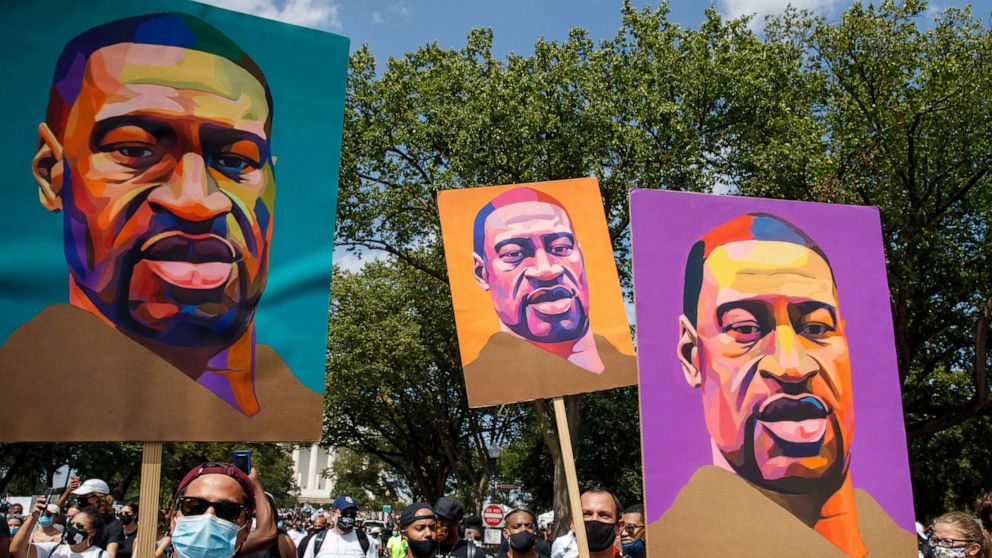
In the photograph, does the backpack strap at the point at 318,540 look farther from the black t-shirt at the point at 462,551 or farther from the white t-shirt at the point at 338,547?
the black t-shirt at the point at 462,551

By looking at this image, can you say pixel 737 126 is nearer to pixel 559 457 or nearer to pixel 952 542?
pixel 559 457

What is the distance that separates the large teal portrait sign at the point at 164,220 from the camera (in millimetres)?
3682

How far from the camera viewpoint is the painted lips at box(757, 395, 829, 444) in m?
5.00

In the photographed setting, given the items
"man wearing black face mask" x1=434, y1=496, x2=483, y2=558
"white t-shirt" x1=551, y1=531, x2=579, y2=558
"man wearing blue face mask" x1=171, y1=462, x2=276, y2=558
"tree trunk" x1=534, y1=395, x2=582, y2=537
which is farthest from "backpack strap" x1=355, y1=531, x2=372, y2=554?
"tree trunk" x1=534, y1=395, x2=582, y2=537

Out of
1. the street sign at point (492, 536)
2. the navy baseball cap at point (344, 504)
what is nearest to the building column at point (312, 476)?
the street sign at point (492, 536)

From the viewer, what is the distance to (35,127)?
378 centimetres

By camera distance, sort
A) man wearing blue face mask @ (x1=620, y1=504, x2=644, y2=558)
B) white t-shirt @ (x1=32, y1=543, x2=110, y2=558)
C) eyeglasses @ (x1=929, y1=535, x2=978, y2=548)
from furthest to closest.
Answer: man wearing blue face mask @ (x1=620, y1=504, x2=644, y2=558) < white t-shirt @ (x1=32, y1=543, x2=110, y2=558) < eyeglasses @ (x1=929, y1=535, x2=978, y2=548)

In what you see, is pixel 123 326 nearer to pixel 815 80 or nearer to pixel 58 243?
pixel 58 243

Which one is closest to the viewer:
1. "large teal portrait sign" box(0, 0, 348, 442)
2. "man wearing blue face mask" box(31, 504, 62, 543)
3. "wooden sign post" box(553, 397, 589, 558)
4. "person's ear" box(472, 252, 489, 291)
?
"large teal portrait sign" box(0, 0, 348, 442)

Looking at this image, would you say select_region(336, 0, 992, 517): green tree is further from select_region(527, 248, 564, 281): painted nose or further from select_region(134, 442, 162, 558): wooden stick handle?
select_region(134, 442, 162, 558): wooden stick handle

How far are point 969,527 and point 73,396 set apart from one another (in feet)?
15.5

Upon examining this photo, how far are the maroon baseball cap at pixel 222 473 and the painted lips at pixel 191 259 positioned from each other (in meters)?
1.11

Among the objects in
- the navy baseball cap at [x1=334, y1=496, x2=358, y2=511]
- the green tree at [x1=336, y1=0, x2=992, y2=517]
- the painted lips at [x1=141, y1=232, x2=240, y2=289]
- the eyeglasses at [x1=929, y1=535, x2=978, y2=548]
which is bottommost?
the eyeglasses at [x1=929, y1=535, x2=978, y2=548]

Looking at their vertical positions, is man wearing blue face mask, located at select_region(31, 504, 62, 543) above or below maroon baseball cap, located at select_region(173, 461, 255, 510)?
below
